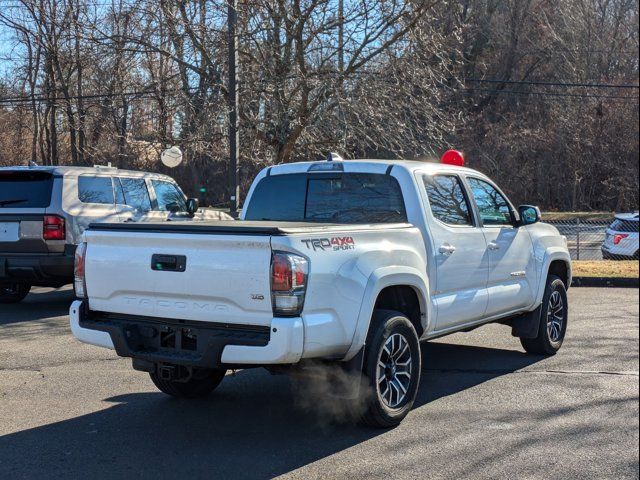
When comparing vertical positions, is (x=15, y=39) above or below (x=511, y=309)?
above

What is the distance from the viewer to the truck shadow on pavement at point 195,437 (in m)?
4.46

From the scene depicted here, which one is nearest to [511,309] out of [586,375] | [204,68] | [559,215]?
[586,375]

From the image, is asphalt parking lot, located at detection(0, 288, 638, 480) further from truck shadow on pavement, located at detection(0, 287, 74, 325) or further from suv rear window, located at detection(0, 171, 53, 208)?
suv rear window, located at detection(0, 171, 53, 208)

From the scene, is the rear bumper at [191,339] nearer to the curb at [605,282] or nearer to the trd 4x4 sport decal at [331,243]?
the trd 4x4 sport decal at [331,243]

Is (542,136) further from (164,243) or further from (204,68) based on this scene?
(164,243)

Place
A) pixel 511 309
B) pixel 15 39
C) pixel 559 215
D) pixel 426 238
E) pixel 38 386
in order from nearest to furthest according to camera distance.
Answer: pixel 426 238
pixel 38 386
pixel 511 309
pixel 15 39
pixel 559 215

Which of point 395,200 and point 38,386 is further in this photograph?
point 38,386

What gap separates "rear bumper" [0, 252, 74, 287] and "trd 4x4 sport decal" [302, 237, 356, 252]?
20.2 ft

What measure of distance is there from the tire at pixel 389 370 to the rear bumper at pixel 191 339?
749 millimetres

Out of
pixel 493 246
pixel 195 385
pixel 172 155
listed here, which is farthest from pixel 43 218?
pixel 493 246

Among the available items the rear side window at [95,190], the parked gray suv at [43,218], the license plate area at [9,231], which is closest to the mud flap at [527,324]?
the parked gray suv at [43,218]

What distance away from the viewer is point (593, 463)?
4.45 m

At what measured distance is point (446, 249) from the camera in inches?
233

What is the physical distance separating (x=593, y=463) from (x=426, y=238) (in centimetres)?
208
